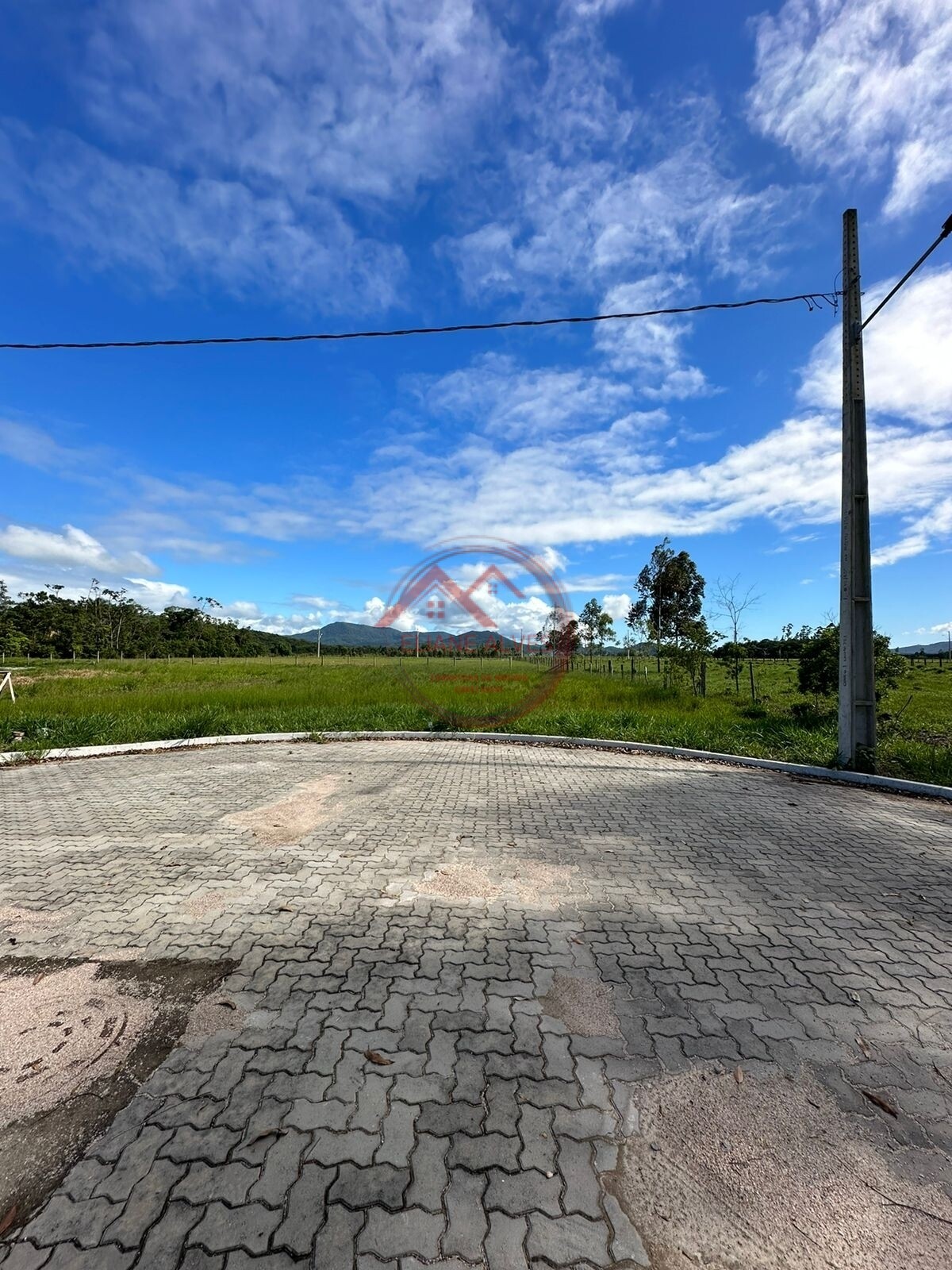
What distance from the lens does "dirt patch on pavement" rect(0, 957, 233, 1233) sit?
1.62 meters

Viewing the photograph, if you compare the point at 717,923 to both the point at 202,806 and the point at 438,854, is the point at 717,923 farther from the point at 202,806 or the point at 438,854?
the point at 202,806

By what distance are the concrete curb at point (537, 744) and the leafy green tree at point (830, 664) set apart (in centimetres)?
390

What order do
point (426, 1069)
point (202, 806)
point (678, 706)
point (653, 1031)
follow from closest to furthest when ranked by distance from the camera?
point (426, 1069)
point (653, 1031)
point (202, 806)
point (678, 706)

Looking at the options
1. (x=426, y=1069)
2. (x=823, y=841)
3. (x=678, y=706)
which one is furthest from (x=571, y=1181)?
(x=678, y=706)

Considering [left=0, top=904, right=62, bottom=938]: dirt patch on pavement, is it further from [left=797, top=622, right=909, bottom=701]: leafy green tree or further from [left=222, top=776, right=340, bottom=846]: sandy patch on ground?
[left=797, top=622, right=909, bottom=701]: leafy green tree

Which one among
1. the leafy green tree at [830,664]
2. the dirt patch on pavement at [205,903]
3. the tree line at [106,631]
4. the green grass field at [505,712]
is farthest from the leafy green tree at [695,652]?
the tree line at [106,631]

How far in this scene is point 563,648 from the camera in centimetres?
1166

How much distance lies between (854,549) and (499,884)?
20.7 ft

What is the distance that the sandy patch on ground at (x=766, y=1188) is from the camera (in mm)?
1341

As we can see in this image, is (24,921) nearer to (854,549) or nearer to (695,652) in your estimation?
(854,549)

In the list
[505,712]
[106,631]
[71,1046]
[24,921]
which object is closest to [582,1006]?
[71,1046]

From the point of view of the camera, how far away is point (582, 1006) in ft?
7.47

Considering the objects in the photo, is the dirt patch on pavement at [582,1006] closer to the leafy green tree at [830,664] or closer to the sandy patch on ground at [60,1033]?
the sandy patch on ground at [60,1033]

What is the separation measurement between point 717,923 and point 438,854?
1983 mm
